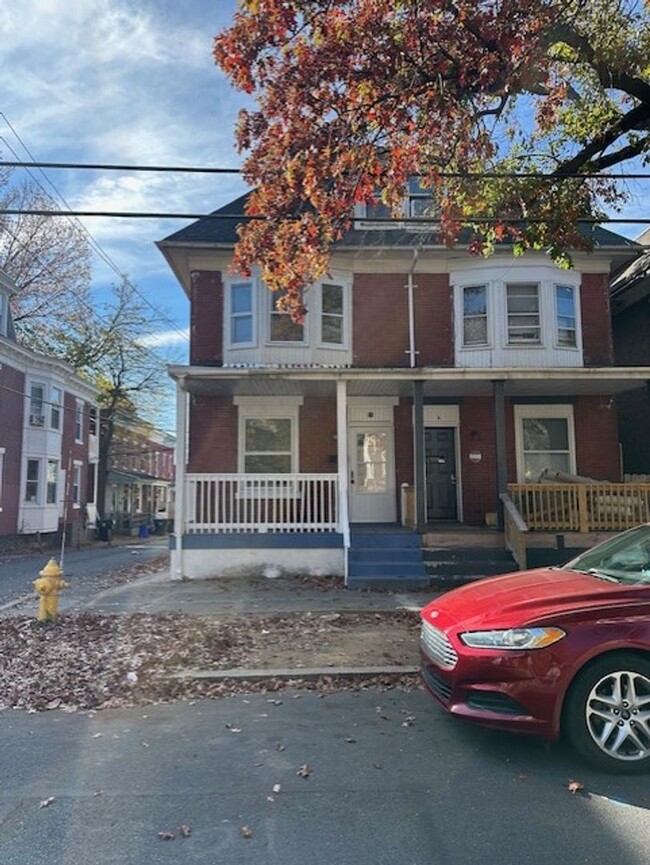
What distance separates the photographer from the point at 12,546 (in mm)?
24328

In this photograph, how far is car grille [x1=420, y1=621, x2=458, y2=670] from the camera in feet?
15.0

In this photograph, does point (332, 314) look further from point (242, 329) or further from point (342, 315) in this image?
point (242, 329)

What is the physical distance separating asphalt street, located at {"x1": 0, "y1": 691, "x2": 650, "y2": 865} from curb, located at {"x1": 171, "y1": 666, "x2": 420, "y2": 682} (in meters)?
0.86

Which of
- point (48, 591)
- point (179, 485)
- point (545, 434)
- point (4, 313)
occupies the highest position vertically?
point (4, 313)

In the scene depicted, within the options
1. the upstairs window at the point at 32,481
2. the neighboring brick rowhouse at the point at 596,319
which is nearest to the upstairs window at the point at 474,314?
the neighboring brick rowhouse at the point at 596,319

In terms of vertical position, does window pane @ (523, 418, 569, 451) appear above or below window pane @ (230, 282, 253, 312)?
below

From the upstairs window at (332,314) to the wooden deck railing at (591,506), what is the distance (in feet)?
17.0

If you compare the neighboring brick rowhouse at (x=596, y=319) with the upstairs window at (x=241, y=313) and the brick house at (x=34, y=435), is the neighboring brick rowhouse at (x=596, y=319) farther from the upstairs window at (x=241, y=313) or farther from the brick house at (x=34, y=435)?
the brick house at (x=34, y=435)

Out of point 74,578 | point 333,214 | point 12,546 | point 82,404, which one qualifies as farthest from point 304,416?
point 82,404

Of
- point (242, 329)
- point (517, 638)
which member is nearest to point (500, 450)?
point (242, 329)

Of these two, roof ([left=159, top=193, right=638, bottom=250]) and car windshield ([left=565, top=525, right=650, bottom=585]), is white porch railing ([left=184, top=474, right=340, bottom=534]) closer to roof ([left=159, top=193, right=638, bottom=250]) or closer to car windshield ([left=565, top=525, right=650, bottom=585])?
roof ([left=159, top=193, right=638, bottom=250])

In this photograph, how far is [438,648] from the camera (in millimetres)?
4793

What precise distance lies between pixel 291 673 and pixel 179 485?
267 inches

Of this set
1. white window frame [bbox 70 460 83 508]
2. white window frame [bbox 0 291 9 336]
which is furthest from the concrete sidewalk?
white window frame [bbox 70 460 83 508]
